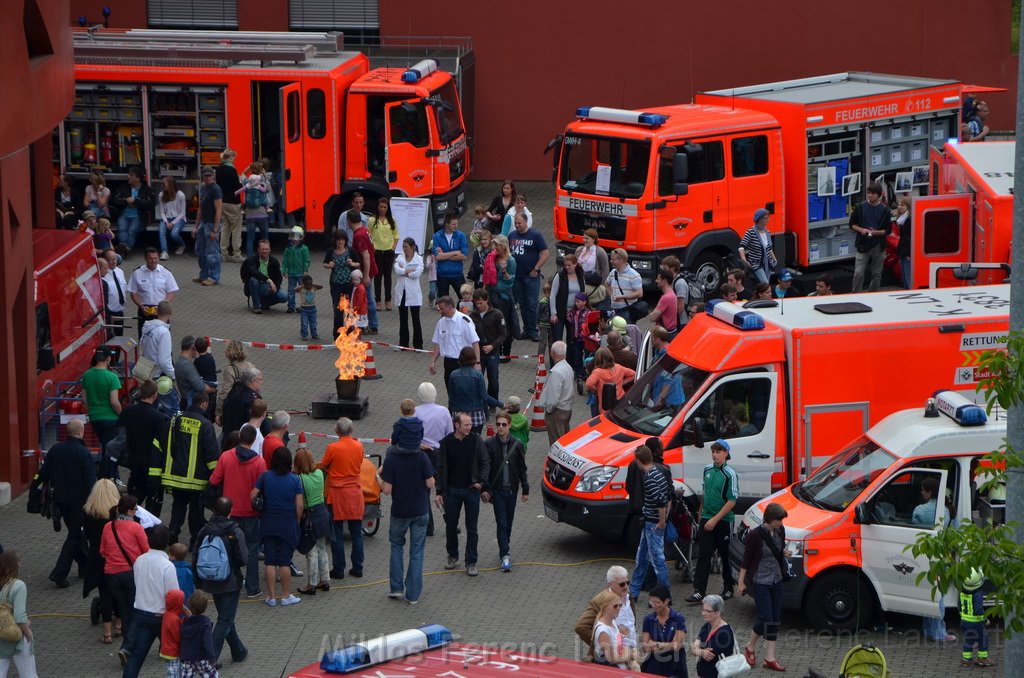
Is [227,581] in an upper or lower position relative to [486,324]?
lower

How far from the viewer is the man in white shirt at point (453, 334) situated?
19.0m

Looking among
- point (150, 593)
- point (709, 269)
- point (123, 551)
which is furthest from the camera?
point (709, 269)

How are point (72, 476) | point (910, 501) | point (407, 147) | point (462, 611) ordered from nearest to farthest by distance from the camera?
point (910, 501) < point (462, 611) < point (72, 476) < point (407, 147)

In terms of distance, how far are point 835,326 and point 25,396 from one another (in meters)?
8.82

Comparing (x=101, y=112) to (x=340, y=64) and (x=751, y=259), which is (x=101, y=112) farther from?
(x=751, y=259)

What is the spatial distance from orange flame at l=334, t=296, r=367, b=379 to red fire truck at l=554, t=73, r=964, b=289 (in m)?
4.89

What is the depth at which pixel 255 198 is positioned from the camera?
83.3 feet

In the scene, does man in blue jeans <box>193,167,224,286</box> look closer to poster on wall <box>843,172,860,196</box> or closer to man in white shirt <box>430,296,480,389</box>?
man in white shirt <box>430,296,480,389</box>

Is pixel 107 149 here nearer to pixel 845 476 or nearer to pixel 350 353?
pixel 350 353

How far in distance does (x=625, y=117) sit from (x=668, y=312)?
4781mm

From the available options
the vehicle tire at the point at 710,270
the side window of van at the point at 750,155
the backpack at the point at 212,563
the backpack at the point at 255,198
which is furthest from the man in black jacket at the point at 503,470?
the backpack at the point at 255,198

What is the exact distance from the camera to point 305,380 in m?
21.5

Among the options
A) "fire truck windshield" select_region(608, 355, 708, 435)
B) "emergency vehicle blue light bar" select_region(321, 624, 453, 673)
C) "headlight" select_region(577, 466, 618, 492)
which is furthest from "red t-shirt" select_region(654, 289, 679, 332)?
"emergency vehicle blue light bar" select_region(321, 624, 453, 673)

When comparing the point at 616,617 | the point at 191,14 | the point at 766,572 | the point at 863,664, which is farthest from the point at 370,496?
the point at 191,14
